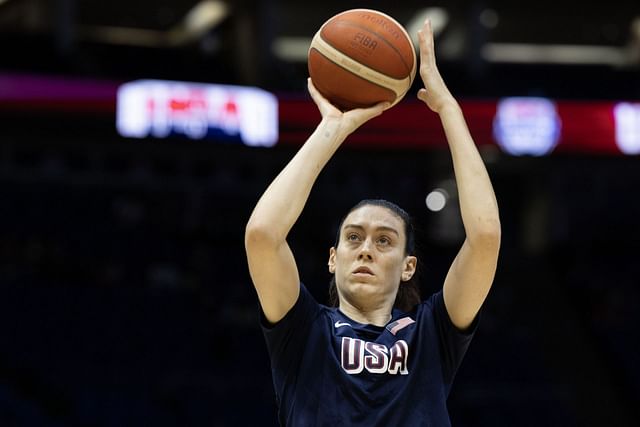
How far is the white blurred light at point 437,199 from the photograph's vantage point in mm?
16562

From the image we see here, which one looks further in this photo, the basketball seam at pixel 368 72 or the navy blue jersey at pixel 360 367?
the basketball seam at pixel 368 72

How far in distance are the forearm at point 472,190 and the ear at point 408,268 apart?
0.89ft

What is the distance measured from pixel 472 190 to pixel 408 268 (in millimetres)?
359

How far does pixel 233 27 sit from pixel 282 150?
2.13 meters

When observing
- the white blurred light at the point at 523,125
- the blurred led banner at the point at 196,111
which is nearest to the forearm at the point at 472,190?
the blurred led banner at the point at 196,111

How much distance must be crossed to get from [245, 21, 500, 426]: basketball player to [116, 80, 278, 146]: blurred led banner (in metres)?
8.77

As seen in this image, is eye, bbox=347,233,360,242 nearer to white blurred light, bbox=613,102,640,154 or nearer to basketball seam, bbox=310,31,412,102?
basketball seam, bbox=310,31,412,102

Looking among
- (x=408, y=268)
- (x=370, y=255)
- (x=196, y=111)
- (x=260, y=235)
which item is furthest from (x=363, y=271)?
(x=196, y=111)

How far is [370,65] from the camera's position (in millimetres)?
2904

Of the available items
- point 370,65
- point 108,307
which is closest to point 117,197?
point 108,307

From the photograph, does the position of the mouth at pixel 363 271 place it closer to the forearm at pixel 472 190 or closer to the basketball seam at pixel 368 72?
the forearm at pixel 472 190

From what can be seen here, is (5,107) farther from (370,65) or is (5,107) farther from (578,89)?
(370,65)

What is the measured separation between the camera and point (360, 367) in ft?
8.38

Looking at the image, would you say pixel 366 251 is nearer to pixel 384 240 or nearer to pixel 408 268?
pixel 384 240
